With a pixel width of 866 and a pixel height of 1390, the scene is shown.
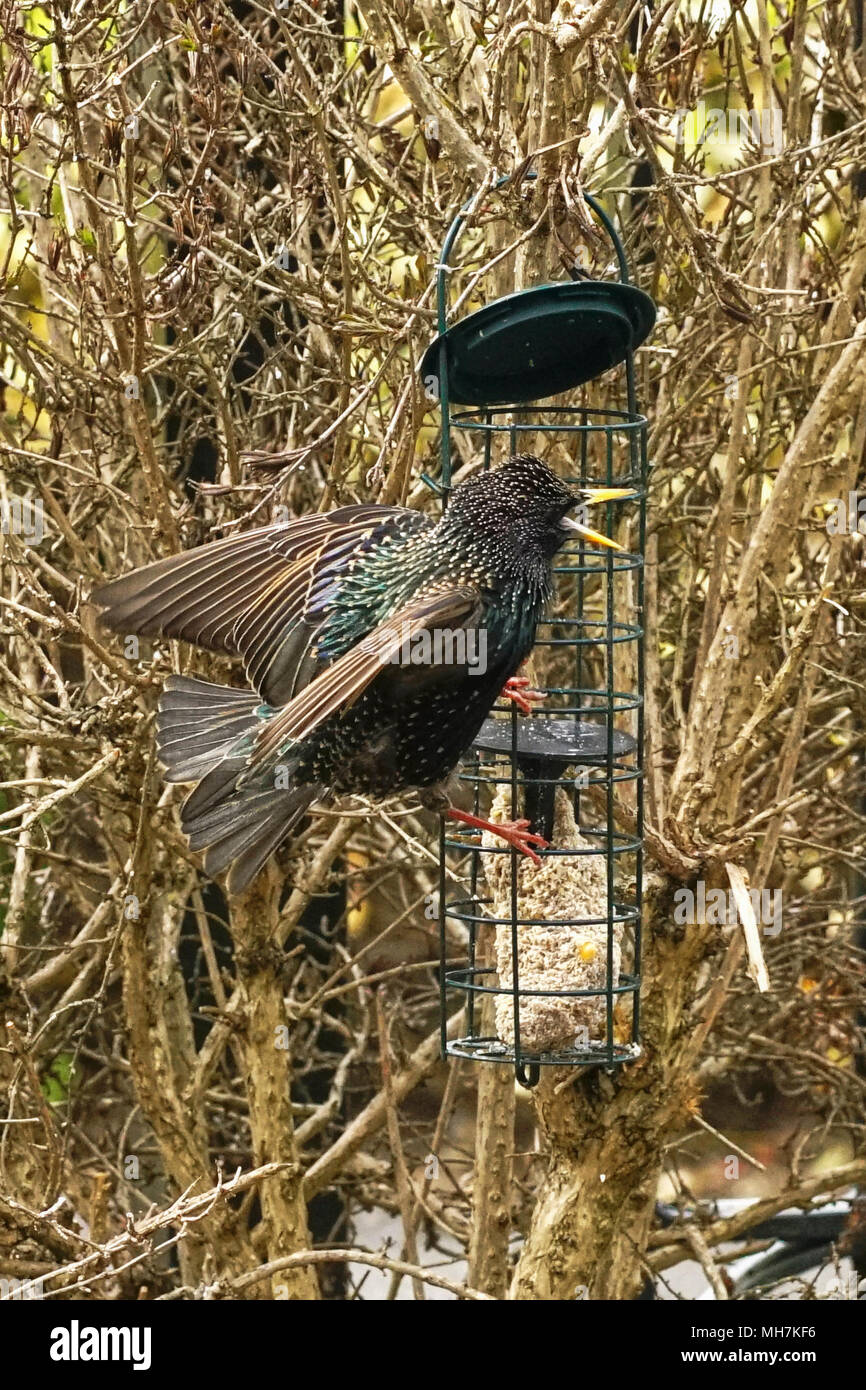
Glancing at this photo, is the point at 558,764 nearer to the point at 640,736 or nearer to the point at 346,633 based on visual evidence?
the point at 640,736

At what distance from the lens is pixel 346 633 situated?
371 cm

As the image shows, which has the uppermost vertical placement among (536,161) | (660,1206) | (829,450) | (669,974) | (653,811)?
(536,161)

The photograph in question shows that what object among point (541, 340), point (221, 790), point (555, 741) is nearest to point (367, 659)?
point (555, 741)

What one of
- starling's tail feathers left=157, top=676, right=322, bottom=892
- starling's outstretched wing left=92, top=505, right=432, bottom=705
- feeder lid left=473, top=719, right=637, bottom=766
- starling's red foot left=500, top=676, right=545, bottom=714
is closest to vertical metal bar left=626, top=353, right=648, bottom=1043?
feeder lid left=473, top=719, right=637, bottom=766

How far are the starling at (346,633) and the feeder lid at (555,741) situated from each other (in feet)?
0.25

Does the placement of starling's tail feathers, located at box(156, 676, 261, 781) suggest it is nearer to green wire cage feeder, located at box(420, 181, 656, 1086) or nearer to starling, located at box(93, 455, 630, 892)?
starling, located at box(93, 455, 630, 892)

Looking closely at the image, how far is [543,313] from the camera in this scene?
10.3 feet

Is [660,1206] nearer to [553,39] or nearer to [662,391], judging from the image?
[662,391]

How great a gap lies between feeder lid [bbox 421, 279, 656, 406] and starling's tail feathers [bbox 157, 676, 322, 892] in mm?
939

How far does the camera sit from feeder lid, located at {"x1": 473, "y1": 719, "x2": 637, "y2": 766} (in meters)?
3.38

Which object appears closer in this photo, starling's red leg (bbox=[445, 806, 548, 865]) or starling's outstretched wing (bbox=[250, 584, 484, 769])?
starling's outstretched wing (bbox=[250, 584, 484, 769])

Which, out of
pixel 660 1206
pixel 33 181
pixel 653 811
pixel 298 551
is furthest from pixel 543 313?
pixel 660 1206

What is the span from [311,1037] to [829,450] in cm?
261

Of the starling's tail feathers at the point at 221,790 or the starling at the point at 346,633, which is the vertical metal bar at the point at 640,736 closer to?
the starling at the point at 346,633
